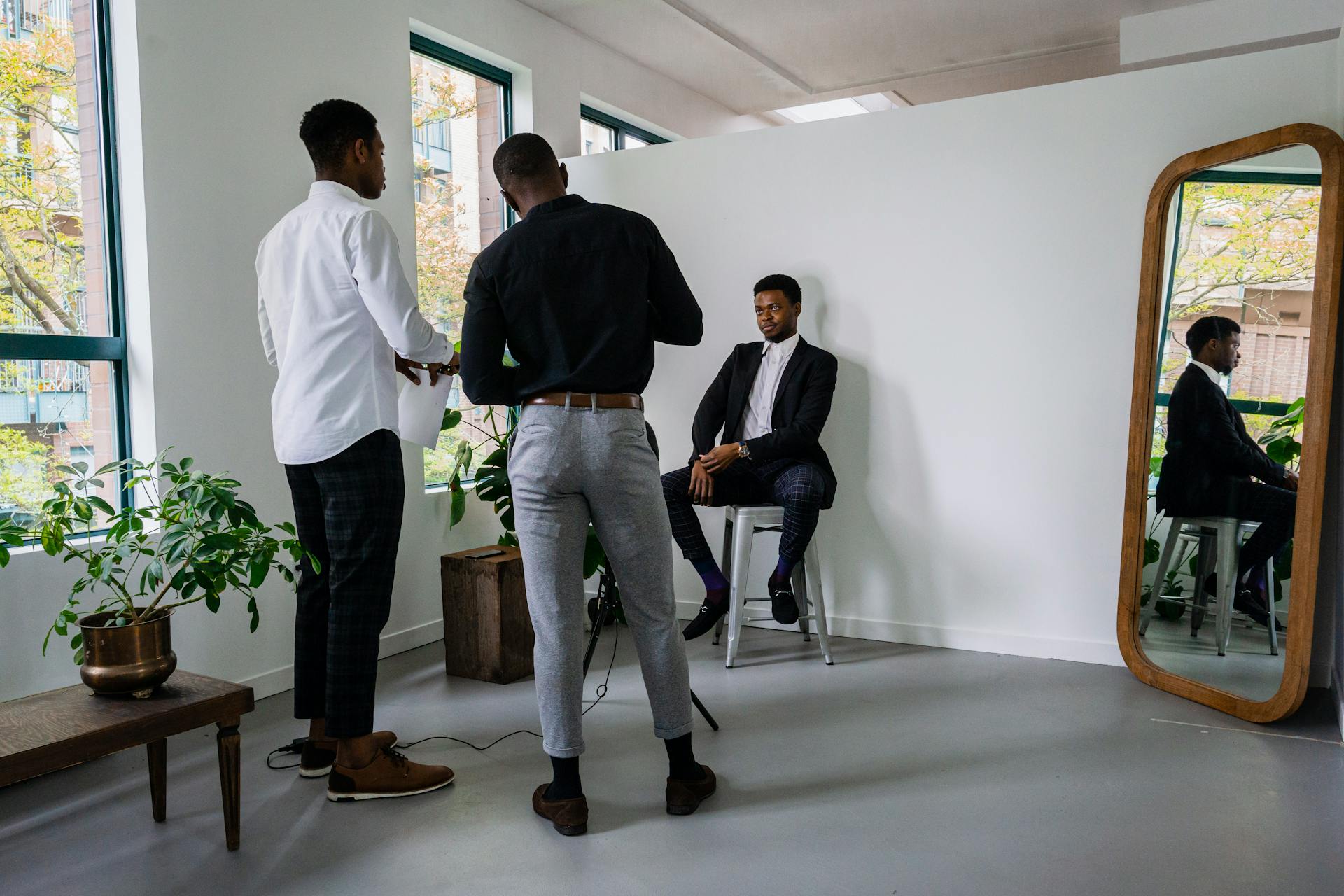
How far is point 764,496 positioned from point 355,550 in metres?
1.82

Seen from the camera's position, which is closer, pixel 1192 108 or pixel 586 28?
pixel 1192 108

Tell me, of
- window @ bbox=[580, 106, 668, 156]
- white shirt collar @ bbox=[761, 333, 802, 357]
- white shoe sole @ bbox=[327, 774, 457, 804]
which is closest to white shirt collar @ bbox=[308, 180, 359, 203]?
white shoe sole @ bbox=[327, 774, 457, 804]

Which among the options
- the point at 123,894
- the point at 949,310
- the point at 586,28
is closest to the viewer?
the point at 123,894

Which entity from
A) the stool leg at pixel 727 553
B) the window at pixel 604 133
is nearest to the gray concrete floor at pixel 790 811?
the stool leg at pixel 727 553

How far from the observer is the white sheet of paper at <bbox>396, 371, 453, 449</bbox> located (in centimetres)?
260

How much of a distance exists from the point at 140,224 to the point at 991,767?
113 inches

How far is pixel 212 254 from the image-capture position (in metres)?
3.10

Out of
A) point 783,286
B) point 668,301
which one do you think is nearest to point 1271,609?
point 783,286

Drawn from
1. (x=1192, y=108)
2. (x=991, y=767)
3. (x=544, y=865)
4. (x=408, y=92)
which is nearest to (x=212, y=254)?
(x=408, y=92)

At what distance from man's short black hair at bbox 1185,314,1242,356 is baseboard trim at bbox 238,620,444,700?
9.26ft

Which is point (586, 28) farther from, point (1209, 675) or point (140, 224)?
point (1209, 675)

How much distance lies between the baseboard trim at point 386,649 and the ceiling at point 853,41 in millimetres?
2955

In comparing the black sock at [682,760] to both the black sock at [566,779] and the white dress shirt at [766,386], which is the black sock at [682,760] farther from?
the white dress shirt at [766,386]

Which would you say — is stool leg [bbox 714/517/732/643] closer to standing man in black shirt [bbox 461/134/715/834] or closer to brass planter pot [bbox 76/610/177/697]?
standing man in black shirt [bbox 461/134/715/834]
